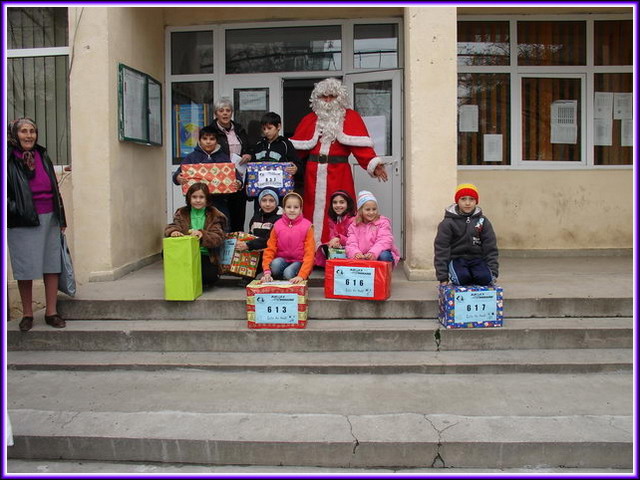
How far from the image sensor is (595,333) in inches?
218

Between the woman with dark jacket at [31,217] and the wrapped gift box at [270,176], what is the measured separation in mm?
1897

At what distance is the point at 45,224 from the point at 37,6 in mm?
3450

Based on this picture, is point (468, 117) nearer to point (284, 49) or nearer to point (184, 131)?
point (284, 49)

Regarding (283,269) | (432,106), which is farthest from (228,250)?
(432,106)

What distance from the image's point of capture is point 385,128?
829cm

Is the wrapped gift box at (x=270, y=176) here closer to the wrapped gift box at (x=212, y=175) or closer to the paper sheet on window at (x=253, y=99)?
the wrapped gift box at (x=212, y=175)

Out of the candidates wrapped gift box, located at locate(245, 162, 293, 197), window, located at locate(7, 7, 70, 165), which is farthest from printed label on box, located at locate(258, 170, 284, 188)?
window, located at locate(7, 7, 70, 165)

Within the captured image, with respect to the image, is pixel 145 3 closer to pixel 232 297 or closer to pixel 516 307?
pixel 232 297

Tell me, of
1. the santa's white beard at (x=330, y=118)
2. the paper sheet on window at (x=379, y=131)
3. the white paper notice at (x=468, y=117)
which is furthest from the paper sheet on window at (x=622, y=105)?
the santa's white beard at (x=330, y=118)

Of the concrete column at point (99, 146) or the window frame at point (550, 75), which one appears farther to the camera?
the window frame at point (550, 75)

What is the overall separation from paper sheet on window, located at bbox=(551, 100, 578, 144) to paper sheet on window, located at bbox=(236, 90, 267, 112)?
3.85 meters

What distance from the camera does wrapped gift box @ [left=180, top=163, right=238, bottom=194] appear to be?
6570 mm

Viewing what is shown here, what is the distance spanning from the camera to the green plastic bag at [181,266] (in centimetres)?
571

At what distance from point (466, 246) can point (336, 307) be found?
4.14 feet
